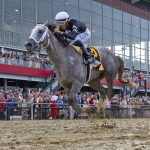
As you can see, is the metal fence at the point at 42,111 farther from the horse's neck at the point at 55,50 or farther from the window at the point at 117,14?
the window at the point at 117,14

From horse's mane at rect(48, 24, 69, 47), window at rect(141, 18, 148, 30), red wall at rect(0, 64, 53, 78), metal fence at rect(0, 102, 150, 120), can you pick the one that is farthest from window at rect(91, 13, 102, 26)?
horse's mane at rect(48, 24, 69, 47)

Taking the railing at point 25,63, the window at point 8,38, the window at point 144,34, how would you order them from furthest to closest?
the window at point 144,34 → the window at point 8,38 → the railing at point 25,63

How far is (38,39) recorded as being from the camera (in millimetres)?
10023

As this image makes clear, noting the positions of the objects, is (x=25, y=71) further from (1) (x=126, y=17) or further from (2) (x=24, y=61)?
(1) (x=126, y=17)

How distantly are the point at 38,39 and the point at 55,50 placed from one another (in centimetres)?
74

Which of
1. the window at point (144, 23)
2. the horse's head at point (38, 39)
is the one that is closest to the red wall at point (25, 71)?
the horse's head at point (38, 39)

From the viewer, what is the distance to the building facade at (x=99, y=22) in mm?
34150

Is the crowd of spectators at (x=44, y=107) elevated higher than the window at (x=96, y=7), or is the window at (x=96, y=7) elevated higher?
the window at (x=96, y=7)

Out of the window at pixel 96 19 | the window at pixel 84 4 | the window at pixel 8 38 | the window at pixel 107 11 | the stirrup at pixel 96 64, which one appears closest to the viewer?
the stirrup at pixel 96 64

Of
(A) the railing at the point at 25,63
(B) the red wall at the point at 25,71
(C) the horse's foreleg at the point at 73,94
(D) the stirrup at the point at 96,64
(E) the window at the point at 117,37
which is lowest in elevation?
(C) the horse's foreleg at the point at 73,94

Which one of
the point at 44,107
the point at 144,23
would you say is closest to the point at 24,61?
the point at 44,107

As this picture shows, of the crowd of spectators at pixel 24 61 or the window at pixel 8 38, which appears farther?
the window at pixel 8 38

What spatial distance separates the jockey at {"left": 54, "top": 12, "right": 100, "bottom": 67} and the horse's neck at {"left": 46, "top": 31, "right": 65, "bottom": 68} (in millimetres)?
234

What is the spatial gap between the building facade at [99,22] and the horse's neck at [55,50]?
2208 cm
